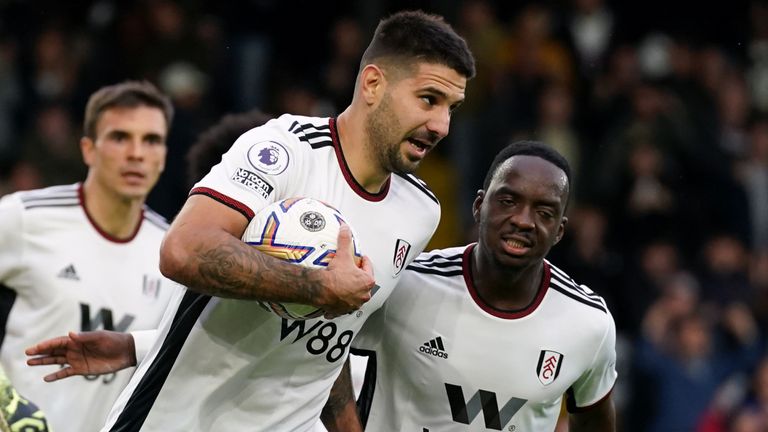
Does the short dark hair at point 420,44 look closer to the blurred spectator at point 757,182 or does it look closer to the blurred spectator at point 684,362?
the blurred spectator at point 684,362

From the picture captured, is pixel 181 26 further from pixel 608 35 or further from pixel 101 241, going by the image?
pixel 101 241

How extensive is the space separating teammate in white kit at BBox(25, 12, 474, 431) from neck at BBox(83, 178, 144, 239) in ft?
7.52

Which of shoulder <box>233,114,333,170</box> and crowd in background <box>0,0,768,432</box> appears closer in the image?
shoulder <box>233,114,333,170</box>

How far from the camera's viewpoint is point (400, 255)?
5559 millimetres

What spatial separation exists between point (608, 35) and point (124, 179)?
8.29 metres

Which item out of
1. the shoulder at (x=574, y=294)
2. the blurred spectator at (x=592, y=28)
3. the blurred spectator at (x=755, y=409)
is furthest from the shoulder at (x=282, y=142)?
the blurred spectator at (x=592, y=28)

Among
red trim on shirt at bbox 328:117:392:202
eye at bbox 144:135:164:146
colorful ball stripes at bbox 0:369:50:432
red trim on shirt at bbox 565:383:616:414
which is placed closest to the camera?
colorful ball stripes at bbox 0:369:50:432

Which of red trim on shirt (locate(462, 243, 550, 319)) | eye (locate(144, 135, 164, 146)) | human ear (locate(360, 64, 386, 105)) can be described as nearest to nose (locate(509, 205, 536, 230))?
red trim on shirt (locate(462, 243, 550, 319))

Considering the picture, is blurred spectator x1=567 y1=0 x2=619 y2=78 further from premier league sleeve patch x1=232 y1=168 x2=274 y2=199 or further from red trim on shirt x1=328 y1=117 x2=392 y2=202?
premier league sleeve patch x1=232 y1=168 x2=274 y2=199

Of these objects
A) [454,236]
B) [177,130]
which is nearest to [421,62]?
[177,130]

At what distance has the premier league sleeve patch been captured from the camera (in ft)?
15.8

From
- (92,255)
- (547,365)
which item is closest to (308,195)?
(547,365)

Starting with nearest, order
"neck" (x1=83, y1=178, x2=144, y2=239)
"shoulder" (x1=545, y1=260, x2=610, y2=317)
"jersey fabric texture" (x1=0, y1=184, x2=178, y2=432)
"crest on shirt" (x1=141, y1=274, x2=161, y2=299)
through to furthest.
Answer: "shoulder" (x1=545, y1=260, x2=610, y2=317) → "jersey fabric texture" (x1=0, y1=184, x2=178, y2=432) → "crest on shirt" (x1=141, y1=274, x2=161, y2=299) → "neck" (x1=83, y1=178, x2=144, y2=239)

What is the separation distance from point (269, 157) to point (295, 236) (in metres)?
0.39
